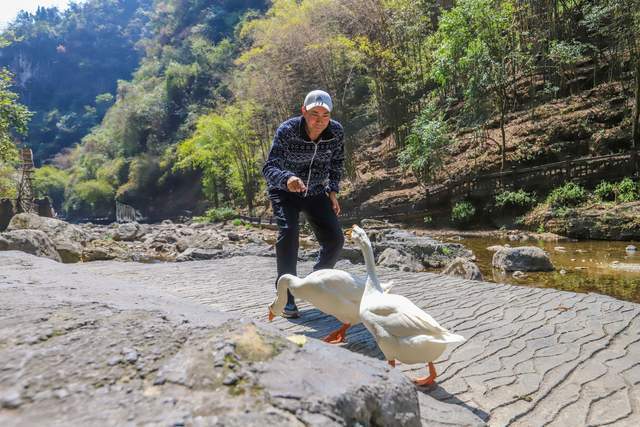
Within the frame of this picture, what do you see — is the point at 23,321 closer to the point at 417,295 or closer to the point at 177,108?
the point at 417,295

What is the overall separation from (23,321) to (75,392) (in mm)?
851

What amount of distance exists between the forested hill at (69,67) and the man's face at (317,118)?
108m

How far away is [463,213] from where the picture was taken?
1906 cm

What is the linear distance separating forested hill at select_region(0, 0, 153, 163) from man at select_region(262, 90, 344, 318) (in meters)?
107

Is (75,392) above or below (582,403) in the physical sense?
above

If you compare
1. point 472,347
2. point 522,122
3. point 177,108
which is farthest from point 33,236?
point 177,108

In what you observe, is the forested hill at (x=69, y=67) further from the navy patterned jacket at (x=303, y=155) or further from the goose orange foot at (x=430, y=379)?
the goose orange foot at (x=430, y=379)

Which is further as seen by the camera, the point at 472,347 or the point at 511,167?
the point at 511,167

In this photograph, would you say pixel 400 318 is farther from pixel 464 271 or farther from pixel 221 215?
pixel 221 215

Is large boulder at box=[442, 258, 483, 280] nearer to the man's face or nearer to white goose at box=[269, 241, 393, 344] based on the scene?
white goose at box=[269, 241, 393, 344]

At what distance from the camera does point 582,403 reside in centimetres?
276

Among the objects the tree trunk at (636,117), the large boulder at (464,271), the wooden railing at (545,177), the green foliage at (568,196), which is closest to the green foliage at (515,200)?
the wooden railing at (545,177)

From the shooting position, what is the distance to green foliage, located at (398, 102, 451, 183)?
20109 mm

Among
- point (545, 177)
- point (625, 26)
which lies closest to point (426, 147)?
point (545, 177)
